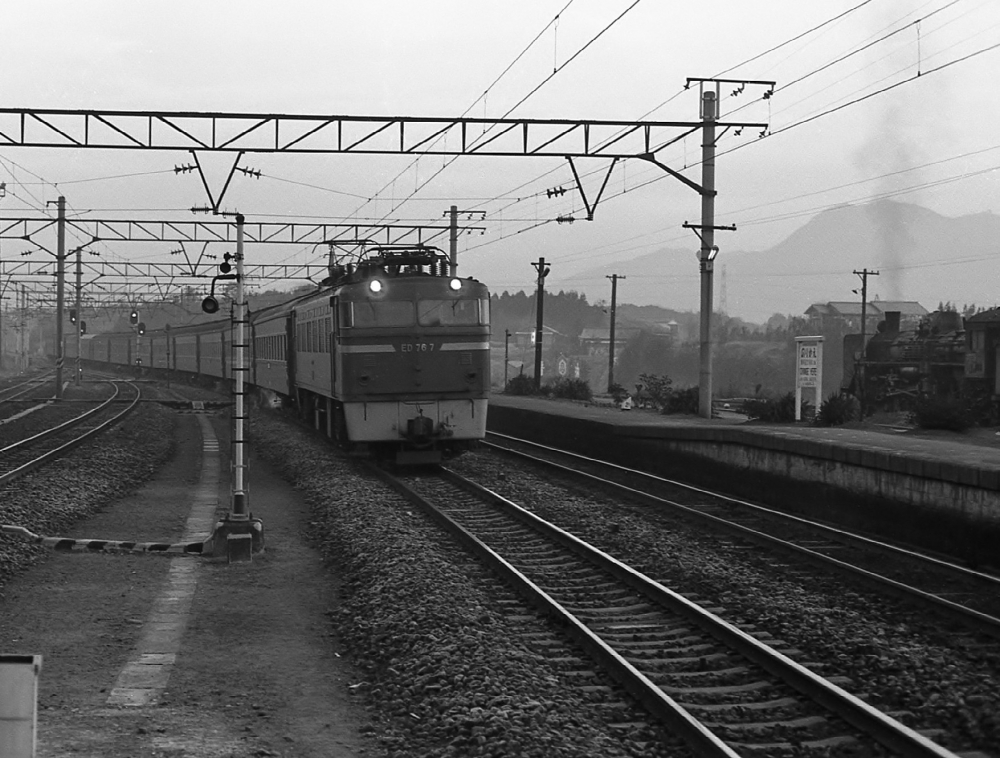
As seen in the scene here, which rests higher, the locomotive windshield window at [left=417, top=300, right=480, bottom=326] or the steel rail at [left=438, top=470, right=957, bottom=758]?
the locomotive windshield window at [left=417, top=300, right=480, bottom=326]

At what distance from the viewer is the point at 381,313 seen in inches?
752

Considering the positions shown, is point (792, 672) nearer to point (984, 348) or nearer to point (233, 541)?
point (233, 541)

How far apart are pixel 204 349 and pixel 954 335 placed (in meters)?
29.6

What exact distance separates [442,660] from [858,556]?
602cm

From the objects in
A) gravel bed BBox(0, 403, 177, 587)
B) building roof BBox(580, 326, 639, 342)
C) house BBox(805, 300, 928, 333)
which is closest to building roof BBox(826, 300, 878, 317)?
house BBox(805, 300, 928, 333)

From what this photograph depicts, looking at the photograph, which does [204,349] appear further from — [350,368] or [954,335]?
[350,368]

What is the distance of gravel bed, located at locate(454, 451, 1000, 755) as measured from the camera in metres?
6.72

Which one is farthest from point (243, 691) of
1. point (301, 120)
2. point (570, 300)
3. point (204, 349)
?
point (570, 300)

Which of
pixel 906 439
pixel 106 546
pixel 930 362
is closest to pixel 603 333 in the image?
pixel 930 362

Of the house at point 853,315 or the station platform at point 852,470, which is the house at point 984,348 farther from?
the house at point 853,315

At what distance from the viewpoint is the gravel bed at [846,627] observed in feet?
22.0

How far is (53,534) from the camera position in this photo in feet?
43.2

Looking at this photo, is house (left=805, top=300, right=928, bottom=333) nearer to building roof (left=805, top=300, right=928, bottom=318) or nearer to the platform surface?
building roof (left=805, top=300, right=928, bottom=318)

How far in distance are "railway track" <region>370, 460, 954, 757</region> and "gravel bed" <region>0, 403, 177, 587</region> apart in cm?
447
